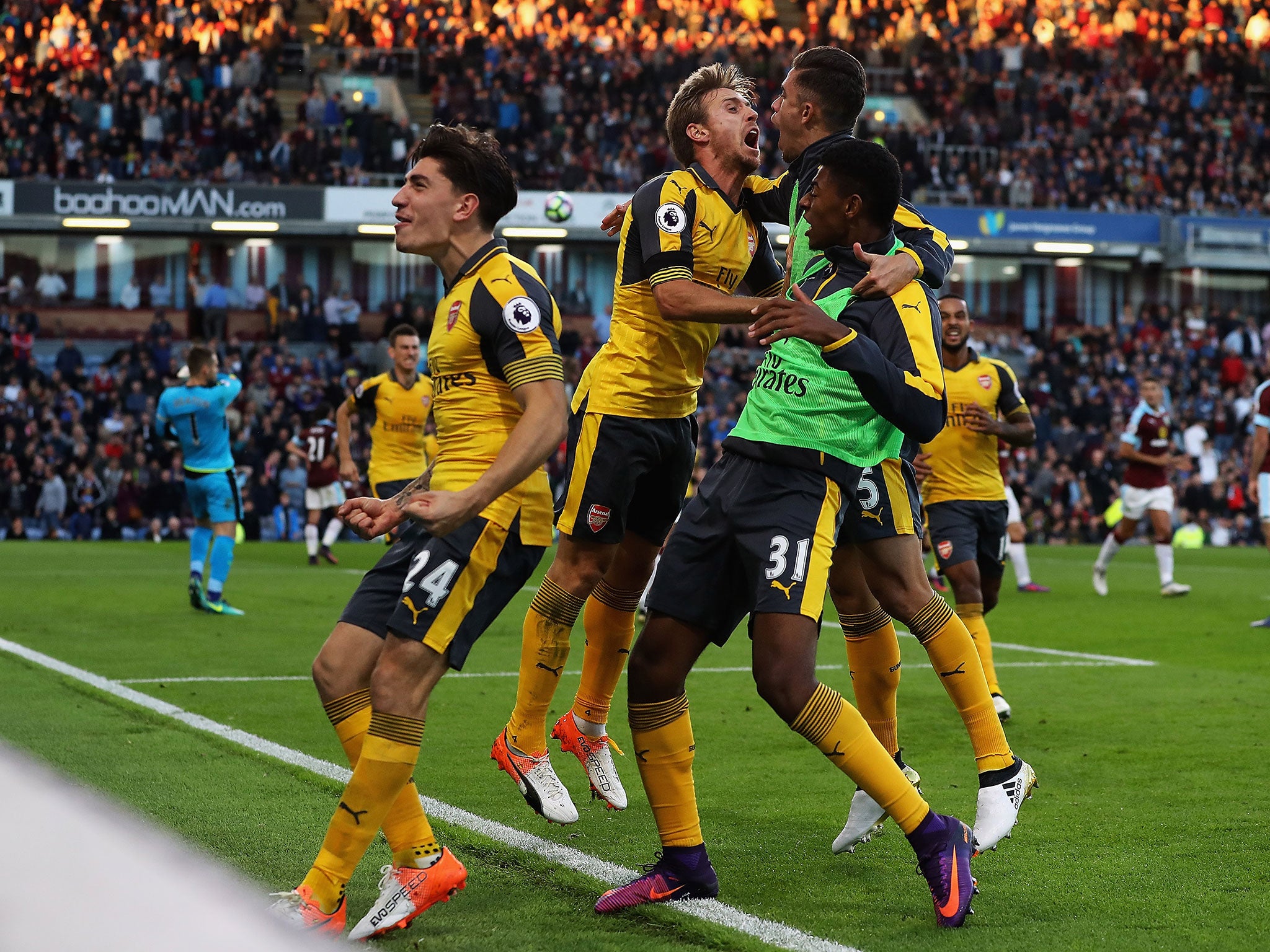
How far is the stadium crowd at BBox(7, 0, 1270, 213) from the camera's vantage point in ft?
111

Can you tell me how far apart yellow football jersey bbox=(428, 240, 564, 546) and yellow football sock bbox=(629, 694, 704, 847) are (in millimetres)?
590

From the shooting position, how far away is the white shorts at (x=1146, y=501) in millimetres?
16781

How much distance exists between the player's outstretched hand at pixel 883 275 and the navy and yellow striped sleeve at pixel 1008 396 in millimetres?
4888

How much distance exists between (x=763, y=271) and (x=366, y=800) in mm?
2779

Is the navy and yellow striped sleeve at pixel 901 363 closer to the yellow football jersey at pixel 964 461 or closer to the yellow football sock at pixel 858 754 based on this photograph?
the yellow football sock at pixel 858 754

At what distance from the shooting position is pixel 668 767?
4.16 m

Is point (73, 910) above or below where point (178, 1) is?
below

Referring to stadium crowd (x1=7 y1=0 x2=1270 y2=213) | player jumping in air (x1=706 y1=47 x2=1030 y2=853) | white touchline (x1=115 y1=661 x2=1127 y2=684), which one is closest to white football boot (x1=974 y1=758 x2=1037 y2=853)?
player jumping in air (x1=706 y1=47 x2=1030 y2=853)

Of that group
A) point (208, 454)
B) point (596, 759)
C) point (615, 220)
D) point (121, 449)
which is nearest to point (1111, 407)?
point (121, 449)

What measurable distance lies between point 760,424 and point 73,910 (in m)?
3.46

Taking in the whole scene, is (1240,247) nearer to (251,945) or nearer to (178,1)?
(178,1)

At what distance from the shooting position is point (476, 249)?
4.22 metres

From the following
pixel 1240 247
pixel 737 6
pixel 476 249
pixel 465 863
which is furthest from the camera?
pixel 737 6

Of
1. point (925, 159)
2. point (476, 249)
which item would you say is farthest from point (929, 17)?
point (476, 249)
